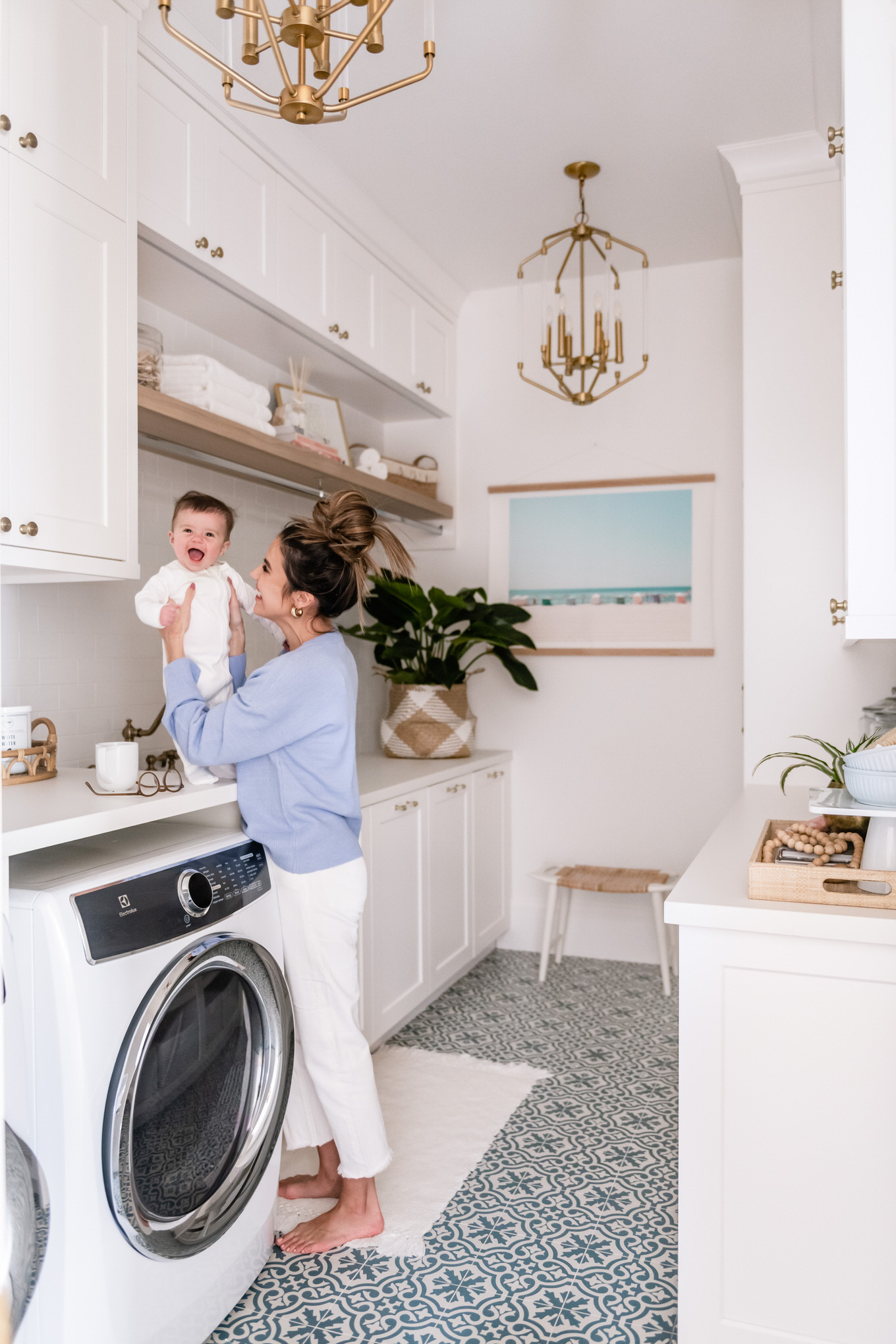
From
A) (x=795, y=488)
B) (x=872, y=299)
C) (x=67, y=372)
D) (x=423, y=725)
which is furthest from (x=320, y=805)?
(x=795, y=488)

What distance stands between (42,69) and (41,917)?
→ 1.54m

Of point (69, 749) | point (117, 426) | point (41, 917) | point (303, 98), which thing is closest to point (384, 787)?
point (69, 749)

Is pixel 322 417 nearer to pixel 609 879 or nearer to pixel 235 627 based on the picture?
pixel 235 627

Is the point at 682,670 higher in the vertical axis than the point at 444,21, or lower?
lower

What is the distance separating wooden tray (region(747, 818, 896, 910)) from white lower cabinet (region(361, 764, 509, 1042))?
53.7 inches

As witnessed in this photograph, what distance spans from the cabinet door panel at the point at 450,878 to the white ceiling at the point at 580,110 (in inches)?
76.6

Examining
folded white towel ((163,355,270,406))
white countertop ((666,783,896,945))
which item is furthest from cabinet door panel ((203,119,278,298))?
white countertop ((666,783,896,945))

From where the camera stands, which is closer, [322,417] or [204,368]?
[204,368]

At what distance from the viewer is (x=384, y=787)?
115 inches

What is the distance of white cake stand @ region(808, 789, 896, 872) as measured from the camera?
1.59 meters

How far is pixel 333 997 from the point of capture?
6.62 feet

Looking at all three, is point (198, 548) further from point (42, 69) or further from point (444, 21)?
point (444, 21)

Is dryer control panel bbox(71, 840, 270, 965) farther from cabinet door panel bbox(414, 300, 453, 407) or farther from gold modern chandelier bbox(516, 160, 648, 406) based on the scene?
cabinet door panel bbox(414, 300, 453, 407)

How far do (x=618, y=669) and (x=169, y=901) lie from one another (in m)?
2.68
